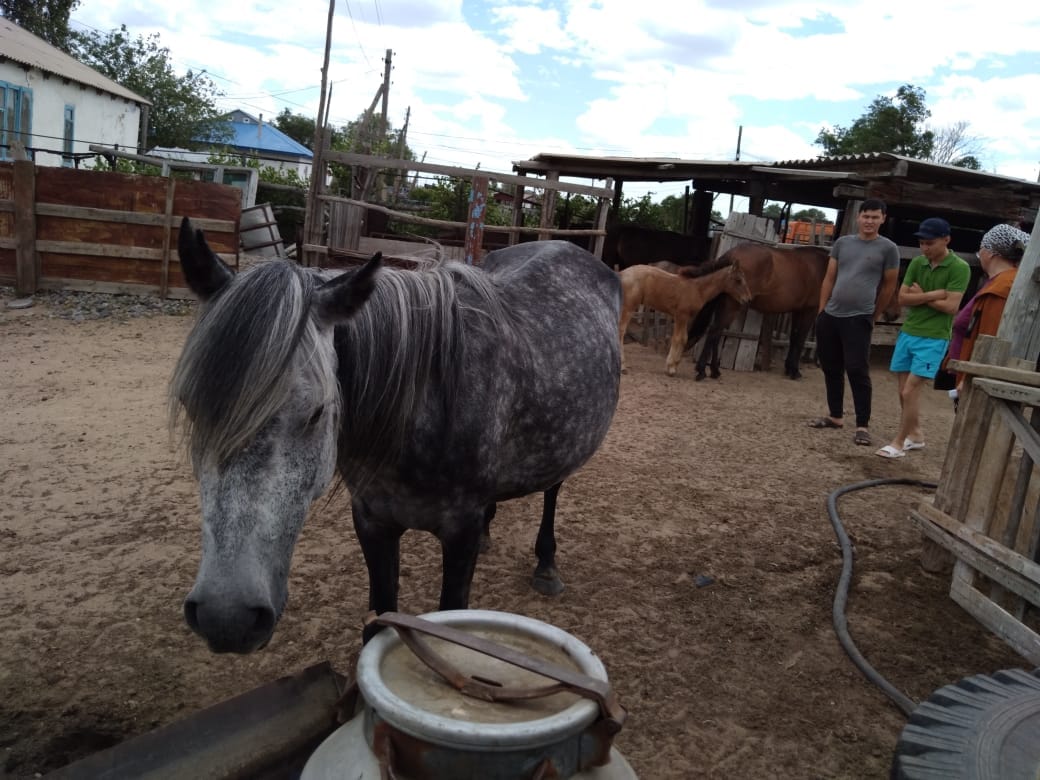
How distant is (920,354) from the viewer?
19.0 ft

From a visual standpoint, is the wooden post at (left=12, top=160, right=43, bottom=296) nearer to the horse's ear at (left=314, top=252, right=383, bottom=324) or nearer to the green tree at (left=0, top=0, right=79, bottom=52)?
the horse's ear at (left=314, top=252, right=383, bottom=324)

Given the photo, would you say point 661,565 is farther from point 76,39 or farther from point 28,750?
point 76,39

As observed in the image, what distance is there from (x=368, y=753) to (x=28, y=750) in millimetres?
1657

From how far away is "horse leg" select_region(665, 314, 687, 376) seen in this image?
9609mm

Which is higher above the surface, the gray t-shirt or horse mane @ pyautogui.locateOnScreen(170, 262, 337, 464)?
the gray t-shirt

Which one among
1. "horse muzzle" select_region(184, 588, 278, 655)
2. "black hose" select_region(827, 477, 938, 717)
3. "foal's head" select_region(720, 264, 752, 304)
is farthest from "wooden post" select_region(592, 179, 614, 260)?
"horse muzzle" select_region(184, 588, 278, 655)

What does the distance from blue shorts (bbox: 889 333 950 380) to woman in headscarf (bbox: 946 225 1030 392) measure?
44.8 inches

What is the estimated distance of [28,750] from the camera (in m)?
2.21

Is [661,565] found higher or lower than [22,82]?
lower

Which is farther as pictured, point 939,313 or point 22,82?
point 22,82

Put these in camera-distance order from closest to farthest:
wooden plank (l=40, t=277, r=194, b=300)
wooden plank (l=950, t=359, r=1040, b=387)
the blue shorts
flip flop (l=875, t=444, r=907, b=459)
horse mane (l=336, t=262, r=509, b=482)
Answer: horse mane (l=336, t=262, r=509, b=482)
wooden plank (l=950, t=359, r=1040, b=387)
the blue shorts
flip flop (l=875, t=444, r=907, b=459)
wooden plank (l=40, t=277, r=194, b=300)

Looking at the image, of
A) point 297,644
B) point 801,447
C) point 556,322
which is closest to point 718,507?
point 801,447

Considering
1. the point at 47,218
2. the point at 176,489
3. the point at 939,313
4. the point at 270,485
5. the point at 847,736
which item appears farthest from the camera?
the point at 47,218

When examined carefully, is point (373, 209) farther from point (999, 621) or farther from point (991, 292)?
point (999, 621)
